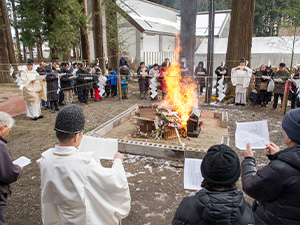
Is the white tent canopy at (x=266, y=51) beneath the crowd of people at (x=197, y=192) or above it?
above

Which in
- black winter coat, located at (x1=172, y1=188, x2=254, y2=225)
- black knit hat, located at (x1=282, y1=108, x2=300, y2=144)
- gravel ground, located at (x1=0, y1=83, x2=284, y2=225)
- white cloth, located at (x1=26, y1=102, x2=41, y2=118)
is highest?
black knit hat, located at (x1=282, y1=108, x2=300, y2=144)

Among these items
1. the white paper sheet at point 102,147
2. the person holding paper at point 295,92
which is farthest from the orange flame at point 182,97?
the white paper sheet at point 102,147

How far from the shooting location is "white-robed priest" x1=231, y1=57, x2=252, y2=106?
10648mm

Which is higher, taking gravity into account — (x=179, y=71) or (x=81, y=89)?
(x=179, y=71)

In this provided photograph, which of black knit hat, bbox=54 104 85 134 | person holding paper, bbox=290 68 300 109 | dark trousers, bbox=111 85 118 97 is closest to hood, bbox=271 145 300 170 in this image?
black knit hat, bbox=54 104 85 134

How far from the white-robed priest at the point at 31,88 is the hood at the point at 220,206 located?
852 centimetres

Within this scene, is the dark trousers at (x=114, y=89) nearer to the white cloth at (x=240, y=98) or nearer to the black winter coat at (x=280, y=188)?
the white cloth at (x=240, y=98)

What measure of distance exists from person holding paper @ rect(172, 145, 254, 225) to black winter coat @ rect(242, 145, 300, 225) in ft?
0.87

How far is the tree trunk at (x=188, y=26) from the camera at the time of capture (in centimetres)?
723

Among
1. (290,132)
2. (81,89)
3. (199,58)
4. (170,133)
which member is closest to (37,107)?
(81,89)

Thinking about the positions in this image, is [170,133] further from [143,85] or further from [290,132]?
[143,85]

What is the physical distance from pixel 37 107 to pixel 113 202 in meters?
7.92

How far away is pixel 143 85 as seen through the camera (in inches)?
496

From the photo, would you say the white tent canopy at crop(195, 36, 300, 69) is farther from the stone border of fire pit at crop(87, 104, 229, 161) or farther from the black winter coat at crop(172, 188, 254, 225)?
the black winter coat at crop(172, 188, 254, 225)
